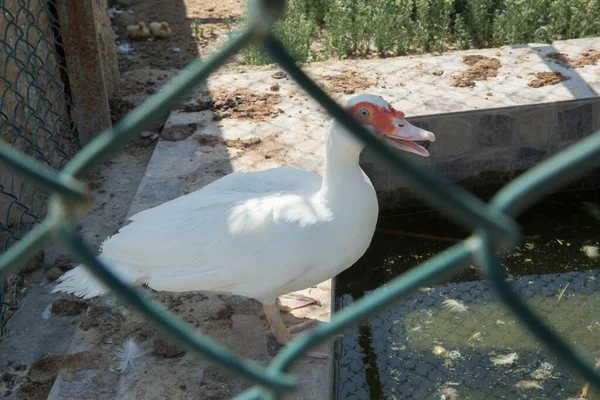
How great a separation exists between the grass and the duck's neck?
2874 mm

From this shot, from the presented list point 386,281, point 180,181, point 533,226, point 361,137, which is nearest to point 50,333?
point 180,181

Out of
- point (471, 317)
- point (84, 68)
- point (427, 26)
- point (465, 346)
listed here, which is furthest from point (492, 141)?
point (84, 68)

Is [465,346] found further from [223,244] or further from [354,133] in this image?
[354,133]

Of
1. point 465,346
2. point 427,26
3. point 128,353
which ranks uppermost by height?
point 427,26

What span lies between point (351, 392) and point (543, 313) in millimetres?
1140

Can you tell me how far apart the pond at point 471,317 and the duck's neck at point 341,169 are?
36.1 inches

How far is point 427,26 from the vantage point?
6223 mm

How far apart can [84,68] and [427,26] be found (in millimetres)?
2913

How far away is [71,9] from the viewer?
14.8ft

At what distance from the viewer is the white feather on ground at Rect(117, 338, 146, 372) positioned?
3.08 m

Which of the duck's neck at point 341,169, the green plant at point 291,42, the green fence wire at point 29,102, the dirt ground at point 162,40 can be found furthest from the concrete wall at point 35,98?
the duck's neck at point 341,169

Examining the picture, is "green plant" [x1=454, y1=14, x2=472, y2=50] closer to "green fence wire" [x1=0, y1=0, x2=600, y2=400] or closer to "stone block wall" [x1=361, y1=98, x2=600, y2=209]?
"stone block wall" [x1=361, y1=98, x2=600, y2=209]

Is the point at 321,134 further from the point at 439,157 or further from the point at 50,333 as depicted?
the point at 50,333

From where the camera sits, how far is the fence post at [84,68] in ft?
14.9
